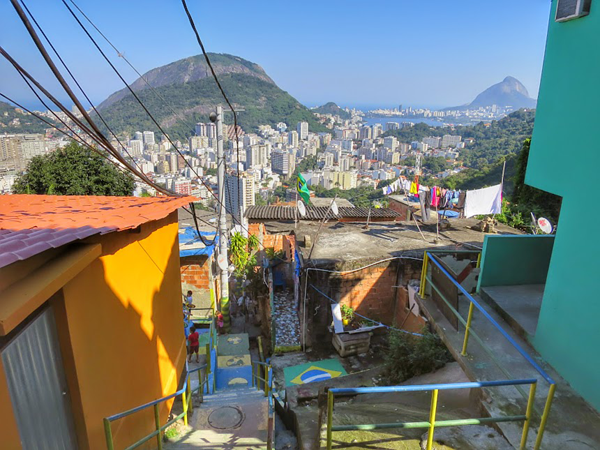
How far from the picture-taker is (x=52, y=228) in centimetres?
290

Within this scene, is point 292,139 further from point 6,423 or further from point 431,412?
point 6,423

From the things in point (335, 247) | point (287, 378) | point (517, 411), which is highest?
point (517, 411)

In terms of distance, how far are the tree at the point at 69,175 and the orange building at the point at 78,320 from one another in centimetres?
1208

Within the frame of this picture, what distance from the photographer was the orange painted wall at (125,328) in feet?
10.6

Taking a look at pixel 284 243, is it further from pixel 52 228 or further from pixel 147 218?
pixel 52 228

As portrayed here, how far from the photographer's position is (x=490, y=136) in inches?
3051

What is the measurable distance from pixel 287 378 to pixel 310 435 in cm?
462

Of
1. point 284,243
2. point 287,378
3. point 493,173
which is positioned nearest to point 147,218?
point 287,378

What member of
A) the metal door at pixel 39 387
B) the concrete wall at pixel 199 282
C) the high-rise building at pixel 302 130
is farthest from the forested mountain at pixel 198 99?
the metal door at pixel 39 387

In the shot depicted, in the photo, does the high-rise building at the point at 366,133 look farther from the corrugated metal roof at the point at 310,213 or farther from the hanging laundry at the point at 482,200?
the hanging laundry at the point at 482,200

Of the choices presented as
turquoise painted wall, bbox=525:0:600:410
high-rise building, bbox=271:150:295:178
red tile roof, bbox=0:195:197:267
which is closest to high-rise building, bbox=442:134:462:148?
high-rise building, bbox=271:150:295:178

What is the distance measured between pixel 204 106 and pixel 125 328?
69161 mm

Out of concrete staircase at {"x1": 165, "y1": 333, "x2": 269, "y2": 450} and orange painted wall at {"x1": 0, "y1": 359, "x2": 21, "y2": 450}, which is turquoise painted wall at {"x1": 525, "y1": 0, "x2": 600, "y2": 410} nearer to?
concrete staircase at {"x1": 165, "y1": 333, "x2": 269, "y2": 450}

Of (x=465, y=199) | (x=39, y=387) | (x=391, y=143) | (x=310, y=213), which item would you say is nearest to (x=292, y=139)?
(x=391, y=143)
